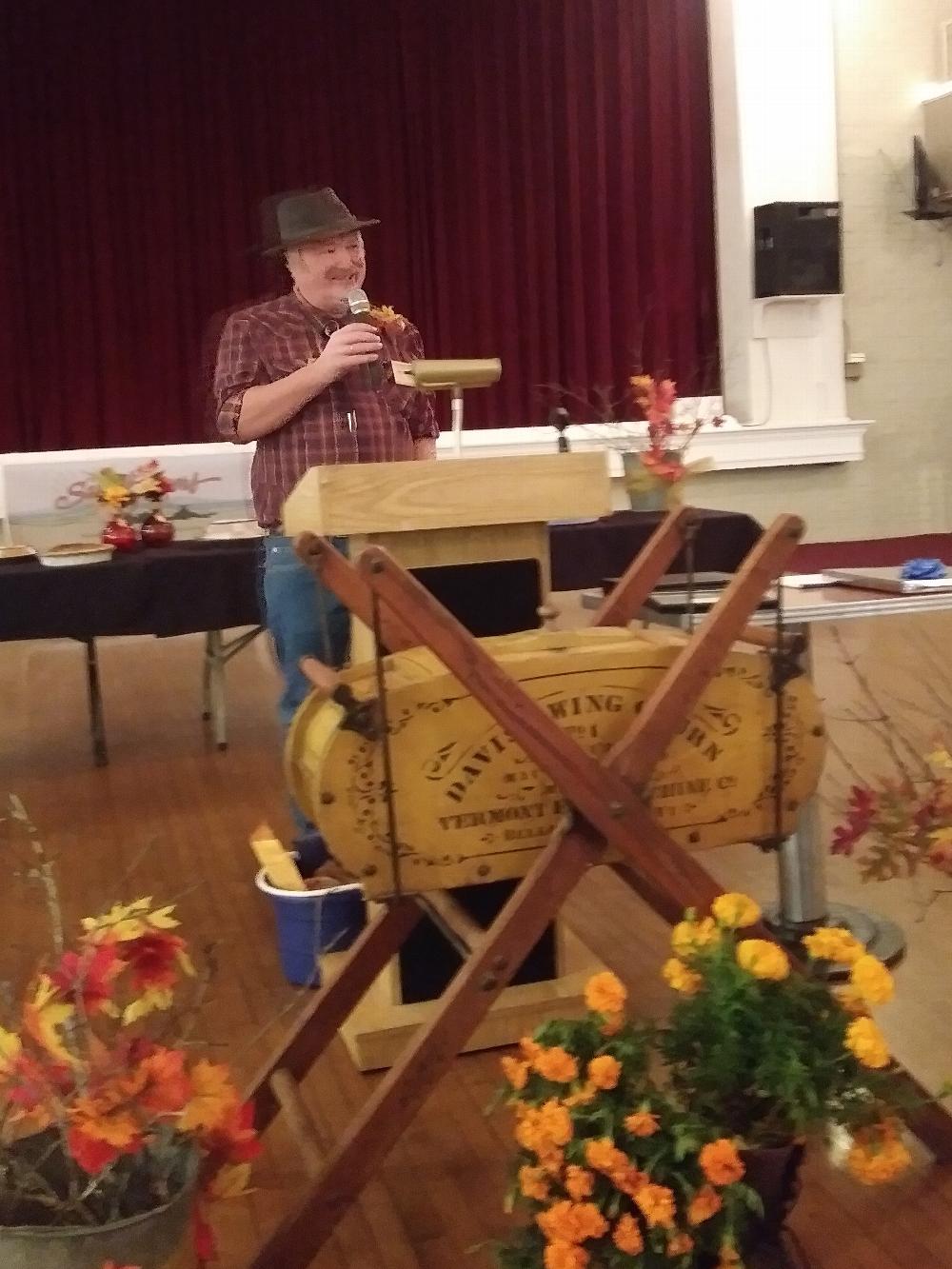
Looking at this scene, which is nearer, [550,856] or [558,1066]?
[558,1066]

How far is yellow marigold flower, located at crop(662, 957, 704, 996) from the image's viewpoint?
1342 mm

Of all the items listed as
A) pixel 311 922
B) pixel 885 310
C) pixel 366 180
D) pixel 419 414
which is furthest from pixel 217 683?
pixel 885 310

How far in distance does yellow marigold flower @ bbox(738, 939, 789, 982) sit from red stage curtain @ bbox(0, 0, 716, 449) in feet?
17.7

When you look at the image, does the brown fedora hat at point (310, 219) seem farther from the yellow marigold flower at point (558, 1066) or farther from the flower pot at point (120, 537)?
the flower pot at point (120, 537)

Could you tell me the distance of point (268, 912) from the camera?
Result: 2635 mm

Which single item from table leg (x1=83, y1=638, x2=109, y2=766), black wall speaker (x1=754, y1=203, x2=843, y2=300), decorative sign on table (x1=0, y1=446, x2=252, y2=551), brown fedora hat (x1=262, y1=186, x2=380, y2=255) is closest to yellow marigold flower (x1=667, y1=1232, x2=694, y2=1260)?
brown fedora hat (x1=262, y1=186, x2=380, y2=255)

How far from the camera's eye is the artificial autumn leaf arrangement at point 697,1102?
4.04ft

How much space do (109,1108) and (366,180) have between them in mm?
5706

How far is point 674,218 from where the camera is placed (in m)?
6.68

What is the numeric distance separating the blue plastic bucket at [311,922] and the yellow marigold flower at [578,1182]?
914 mm

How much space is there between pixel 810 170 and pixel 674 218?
68 centimetres

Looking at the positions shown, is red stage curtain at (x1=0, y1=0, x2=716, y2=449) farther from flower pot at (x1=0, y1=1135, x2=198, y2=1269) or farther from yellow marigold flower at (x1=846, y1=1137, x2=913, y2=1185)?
yellow marigold flower at (x1=846, y1=1137, x2=913, y2=1185)

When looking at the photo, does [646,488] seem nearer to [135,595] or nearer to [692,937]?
[135,595]

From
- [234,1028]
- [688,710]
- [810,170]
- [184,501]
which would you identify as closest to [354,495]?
[688,710]
